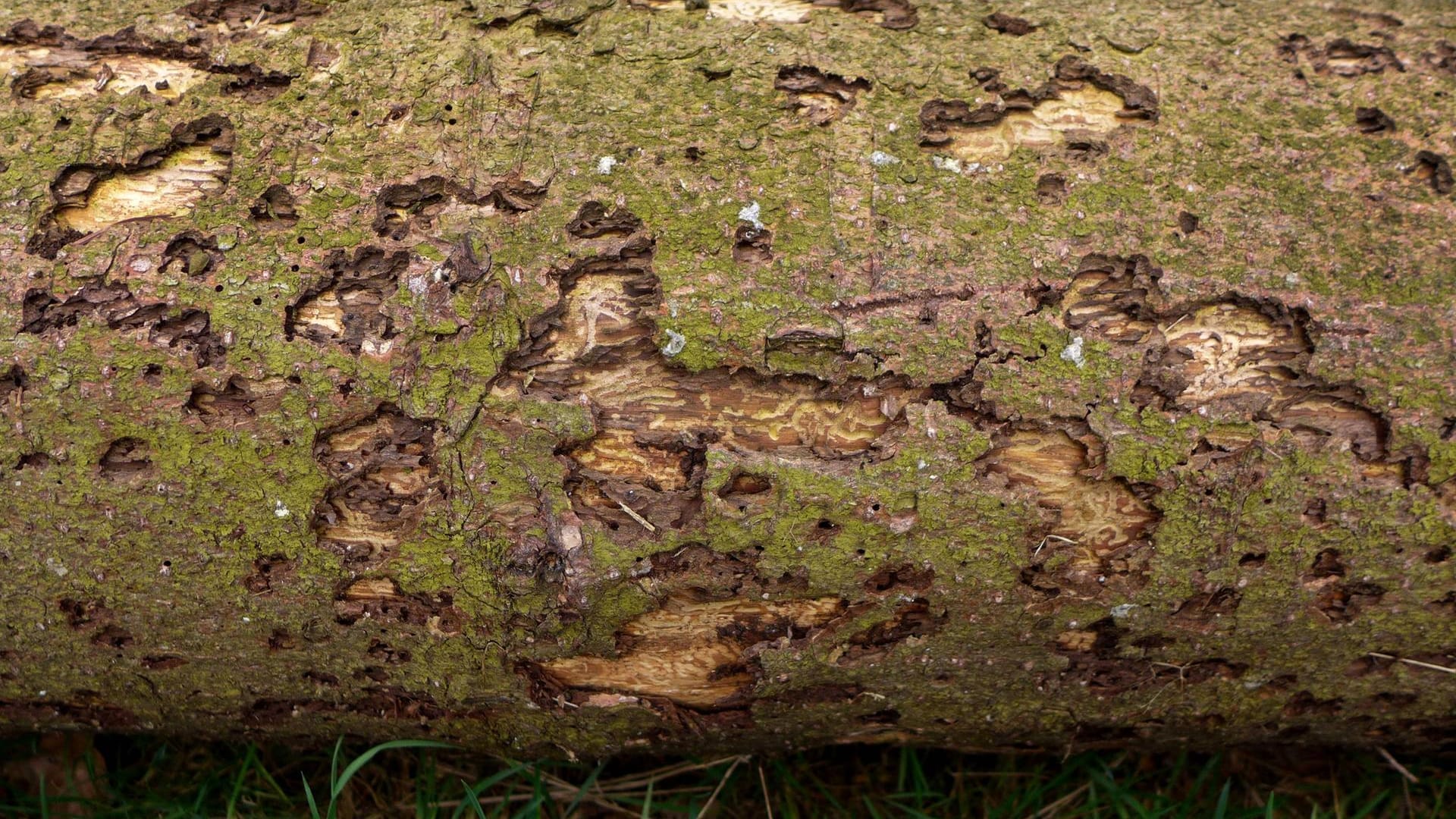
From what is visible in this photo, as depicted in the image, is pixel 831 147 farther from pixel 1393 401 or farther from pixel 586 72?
pixel 1393 401

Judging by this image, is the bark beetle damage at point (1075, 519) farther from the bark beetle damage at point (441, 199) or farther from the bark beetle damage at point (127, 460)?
the bark beetle damage at point (127, 460)

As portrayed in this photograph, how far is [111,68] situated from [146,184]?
0.27 m

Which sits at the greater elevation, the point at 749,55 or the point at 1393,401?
the point at 749,55

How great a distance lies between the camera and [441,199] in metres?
1.74

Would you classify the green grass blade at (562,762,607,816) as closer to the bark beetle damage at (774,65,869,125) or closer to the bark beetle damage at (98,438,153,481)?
the bark beetle damage at (98,438,153,481)

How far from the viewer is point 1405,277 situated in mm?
1737

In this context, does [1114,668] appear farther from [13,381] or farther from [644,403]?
[13,381]

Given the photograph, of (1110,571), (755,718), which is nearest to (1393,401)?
Result: (1110,571)

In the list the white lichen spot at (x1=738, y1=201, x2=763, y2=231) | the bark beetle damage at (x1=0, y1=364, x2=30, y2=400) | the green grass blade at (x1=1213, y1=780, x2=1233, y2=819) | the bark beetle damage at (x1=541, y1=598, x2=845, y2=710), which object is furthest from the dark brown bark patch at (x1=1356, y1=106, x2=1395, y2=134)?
the bark beetle damage at (x1=0, y1=364, x2=30, y2=400)

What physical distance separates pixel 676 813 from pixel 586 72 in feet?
5.88

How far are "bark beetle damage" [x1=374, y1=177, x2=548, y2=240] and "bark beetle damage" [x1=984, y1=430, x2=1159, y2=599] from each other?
37.8 inches

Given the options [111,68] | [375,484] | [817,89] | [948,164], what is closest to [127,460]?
[375,484]

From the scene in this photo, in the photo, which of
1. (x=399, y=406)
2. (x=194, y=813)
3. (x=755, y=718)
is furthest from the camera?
(x=194, y=813)

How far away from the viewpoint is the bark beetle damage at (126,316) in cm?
169
